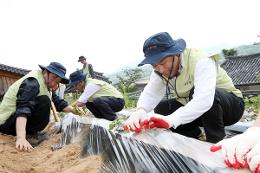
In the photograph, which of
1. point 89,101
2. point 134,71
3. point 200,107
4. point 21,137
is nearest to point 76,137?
point 21,137

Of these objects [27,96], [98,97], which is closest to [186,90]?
[27,96]

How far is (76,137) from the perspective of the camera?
3010mm

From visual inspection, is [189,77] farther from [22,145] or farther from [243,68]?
[243,68]

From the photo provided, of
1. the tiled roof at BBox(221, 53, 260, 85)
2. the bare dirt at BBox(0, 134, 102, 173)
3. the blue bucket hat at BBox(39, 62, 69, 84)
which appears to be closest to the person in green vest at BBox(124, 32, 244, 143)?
the bare dirt at BBox(0, 134, 102, 173)

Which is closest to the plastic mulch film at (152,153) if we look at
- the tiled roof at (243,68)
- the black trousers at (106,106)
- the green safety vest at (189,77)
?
the green safety vest at (189,77)

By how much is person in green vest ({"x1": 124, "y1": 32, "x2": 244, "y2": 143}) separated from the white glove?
95 centimetres

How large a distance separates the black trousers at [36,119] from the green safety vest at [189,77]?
1.53 metres

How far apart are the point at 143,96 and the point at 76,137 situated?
0.80 meters

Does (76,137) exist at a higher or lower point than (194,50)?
lower

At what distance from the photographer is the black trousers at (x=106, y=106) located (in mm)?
4820

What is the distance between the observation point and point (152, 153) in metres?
1.78

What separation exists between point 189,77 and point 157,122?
0.59m

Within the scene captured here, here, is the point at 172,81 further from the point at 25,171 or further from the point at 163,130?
the point at 25,171

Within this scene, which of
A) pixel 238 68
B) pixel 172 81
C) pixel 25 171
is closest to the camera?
pixel 25 171
